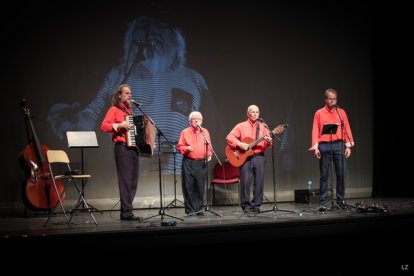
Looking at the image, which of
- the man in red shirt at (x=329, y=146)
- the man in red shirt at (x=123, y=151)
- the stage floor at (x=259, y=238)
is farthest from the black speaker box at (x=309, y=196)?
the man in red shirt at (x=123, y=151)

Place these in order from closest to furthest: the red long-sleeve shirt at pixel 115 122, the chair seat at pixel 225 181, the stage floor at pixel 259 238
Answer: the stage floor at pixel 259 238 < the red long-sleeve shirt at pixel 115 122 < the chair seat at pixel 225 181

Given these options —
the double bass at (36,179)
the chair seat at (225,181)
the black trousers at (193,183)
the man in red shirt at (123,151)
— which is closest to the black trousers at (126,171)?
the man in red shirt at (123,151)

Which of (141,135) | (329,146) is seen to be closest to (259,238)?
(141,135)

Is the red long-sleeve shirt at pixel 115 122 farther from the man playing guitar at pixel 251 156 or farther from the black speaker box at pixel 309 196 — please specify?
the black speaker box at pixel 309 196

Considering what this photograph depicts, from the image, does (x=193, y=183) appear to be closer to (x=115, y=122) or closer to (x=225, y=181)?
(x=225, y=181)

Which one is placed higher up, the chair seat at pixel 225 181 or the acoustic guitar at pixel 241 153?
the acoustic guitar at pixel 241 153

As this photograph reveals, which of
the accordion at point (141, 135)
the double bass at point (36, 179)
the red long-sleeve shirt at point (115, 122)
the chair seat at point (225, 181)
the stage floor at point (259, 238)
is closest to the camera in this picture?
the stage floor at point (259, 238)

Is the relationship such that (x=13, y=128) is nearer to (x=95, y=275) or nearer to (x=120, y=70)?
(x=120, y=70)

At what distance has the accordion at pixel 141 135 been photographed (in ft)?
21.0

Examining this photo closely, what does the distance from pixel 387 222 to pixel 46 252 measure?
3.94 metres

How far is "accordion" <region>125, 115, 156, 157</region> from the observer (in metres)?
6.41

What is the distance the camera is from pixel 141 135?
21.3 feet

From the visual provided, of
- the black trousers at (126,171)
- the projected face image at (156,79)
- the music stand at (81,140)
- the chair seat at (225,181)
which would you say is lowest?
the chair seat at (225,181)

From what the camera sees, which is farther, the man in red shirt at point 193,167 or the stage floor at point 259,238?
the man in red shirt at point 193,167
